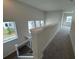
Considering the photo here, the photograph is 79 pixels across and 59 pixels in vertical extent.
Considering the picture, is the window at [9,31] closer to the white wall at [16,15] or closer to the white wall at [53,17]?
the white wall at [16,15]

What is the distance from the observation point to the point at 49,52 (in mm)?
4082

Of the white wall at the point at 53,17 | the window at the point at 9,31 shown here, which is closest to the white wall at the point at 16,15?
the window at the point at 9,31

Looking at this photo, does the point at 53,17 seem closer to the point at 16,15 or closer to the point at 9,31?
the point at 16,15

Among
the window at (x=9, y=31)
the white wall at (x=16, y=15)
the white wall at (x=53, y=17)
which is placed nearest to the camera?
A: the white wall at (x=16, y=15)

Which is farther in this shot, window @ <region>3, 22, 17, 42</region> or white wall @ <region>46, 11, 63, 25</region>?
white wall @ <region>46, 11, 63, 25</region>

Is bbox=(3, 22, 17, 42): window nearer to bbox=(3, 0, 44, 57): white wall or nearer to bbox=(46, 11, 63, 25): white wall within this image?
bbox=(3, 0, 44, 57): white wall

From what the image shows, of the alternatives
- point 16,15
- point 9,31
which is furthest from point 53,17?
point 9,31

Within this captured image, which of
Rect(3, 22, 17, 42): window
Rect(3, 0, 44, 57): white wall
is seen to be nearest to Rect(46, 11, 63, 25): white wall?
Rect(3, 0, 44, 57): white wall

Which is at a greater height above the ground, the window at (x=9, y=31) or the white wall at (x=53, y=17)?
the white wall at (x=53, y=17)

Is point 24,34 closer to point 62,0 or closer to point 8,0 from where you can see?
point 8,0

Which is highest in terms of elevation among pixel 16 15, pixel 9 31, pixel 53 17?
pixel 53 17

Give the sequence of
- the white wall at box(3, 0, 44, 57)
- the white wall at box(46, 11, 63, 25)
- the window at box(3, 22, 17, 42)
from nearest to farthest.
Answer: the white wall at box(3, 0, 44, 57) < the window at box(3, 22, 17, 42) < the white wall at box(46, 11, 63, 25)

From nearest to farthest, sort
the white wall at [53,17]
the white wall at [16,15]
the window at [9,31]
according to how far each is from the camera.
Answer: the white wall at [16,15] → the window at [9,31] → the white wall at [53,17]

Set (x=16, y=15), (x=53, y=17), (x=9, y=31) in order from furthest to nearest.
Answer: (x=53, y=17), (x=16, y=15), (x=9, y=31)
